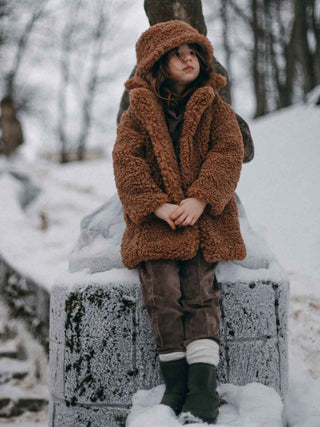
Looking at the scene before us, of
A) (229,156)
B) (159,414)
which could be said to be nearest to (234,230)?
(229,156)

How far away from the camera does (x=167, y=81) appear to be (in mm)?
1628

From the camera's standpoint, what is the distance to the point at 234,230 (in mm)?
1510

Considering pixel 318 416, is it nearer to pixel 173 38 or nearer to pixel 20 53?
pixel 173 38

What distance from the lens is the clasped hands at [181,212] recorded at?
141 cm

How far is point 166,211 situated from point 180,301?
1.04 ft

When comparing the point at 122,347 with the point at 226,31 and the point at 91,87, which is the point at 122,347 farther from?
the point at 91,87

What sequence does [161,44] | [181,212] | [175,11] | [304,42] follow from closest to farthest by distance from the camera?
[181,212] → [161,44] → [175,11] → [304,42]

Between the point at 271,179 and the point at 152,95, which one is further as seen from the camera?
the point at 271,179

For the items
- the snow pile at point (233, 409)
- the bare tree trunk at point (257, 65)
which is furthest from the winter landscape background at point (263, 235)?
the bare tree trunk at point (257, 65)

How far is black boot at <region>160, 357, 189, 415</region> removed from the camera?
1345mm

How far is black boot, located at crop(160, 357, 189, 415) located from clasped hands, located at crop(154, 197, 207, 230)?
0.45 meters

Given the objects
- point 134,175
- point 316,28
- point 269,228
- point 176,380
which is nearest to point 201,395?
point 176,380

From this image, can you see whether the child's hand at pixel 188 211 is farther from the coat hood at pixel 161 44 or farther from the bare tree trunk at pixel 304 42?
the bare tree trunk at pixel 304 42

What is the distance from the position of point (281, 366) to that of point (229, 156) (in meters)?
0.81
